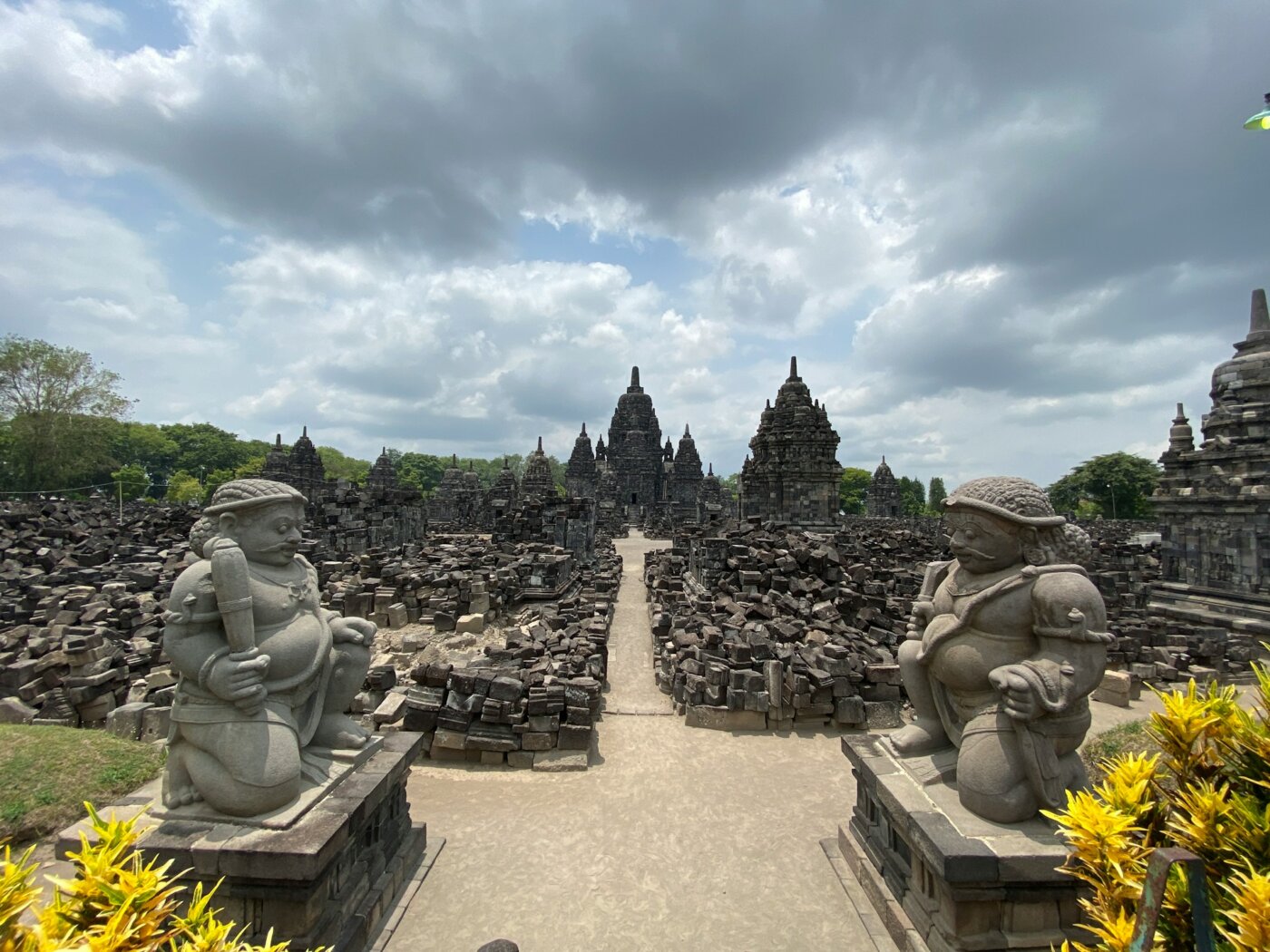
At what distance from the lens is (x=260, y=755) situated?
312 centimetres

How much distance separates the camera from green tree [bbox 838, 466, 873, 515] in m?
62.5

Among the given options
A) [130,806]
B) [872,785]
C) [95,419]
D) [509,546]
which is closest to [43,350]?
[95,419]

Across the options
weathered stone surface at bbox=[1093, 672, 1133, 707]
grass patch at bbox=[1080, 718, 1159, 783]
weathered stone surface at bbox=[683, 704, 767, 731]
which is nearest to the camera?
grass patch at bbox=[1080, 718, 1159, 783]

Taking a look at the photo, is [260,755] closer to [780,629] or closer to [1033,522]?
[1033,522]

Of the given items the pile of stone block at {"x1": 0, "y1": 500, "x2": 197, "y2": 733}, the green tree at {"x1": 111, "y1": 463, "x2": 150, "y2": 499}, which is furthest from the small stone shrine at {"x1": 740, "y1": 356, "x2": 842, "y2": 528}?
the green tree at {"x1": 111, "y1": 463, "x2": 150, "y2": 499}

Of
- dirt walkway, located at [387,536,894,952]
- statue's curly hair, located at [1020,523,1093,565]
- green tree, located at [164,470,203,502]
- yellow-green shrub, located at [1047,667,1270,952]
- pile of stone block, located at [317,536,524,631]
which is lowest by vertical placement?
dirt walkway, located at [387,536,894,952]

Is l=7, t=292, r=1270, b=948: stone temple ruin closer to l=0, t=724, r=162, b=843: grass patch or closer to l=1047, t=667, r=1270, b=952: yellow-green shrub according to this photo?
l=0, t=724, r=162, b=843: grass patch

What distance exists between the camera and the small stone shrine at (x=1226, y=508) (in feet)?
41.2

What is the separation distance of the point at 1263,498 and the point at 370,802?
17.5 m

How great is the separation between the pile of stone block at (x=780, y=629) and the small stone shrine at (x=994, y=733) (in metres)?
3.52

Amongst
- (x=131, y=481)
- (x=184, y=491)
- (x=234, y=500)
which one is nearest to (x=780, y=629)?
(x=234, y=500)

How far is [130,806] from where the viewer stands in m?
3.26

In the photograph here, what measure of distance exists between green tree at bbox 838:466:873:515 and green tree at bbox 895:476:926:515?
12.7ft

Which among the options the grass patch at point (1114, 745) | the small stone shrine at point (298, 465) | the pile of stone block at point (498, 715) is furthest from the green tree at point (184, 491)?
the grass patch at point (1114, 745)
